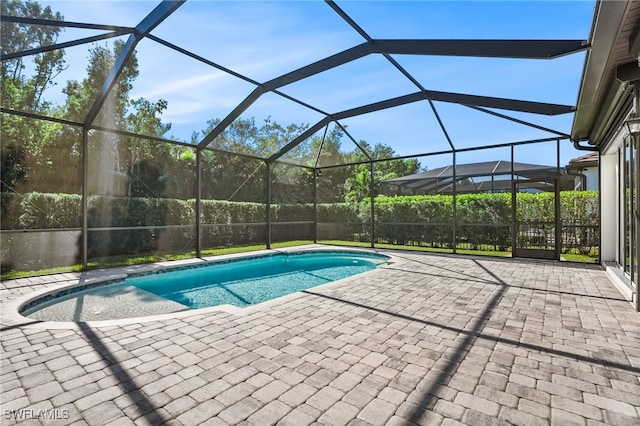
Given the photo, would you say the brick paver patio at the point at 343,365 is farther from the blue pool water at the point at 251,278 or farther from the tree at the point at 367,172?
the tree at the point at 367,172

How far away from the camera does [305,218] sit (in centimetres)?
1364

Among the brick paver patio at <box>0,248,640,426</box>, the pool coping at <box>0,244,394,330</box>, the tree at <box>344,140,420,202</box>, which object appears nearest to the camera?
the brick paver patio at <box>0,248,640,426</box>

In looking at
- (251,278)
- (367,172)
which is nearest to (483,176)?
(367,172)

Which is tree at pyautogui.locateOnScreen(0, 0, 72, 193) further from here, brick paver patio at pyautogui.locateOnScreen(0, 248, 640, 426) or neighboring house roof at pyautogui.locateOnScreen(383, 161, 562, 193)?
neighboring house roof at pyautogui.locateOnScreen(383, 161, 562, 193)

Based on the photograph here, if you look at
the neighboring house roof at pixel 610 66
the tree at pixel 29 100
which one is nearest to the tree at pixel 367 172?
the neighboring house roof at pixel 610 66

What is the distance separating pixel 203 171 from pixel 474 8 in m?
11.2

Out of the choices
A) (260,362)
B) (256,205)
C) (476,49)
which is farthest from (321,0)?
(256,205)

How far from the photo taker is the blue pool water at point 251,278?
223 inches

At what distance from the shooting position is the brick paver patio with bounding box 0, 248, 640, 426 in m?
1.85

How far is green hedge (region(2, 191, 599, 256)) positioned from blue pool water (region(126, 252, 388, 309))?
154cm

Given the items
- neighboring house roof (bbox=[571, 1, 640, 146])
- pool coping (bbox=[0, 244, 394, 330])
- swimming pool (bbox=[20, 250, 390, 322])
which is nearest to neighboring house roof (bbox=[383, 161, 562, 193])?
neighboring house roof (bbox=[571, 1, 640, 146])

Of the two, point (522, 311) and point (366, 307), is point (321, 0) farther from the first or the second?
point (522, 311)

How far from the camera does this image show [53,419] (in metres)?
1.78

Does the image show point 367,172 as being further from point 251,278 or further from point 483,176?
point 251,278
